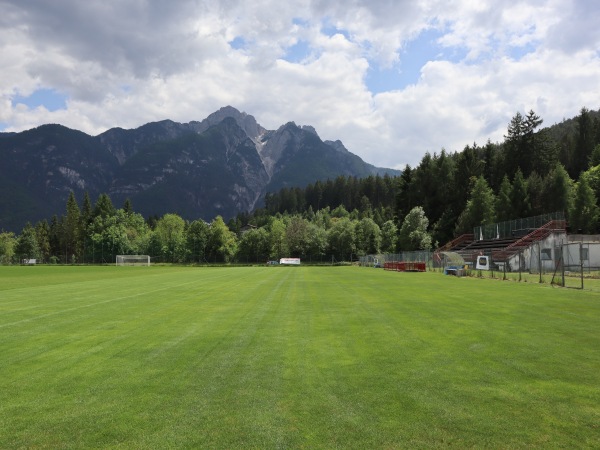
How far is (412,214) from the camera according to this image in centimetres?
9019

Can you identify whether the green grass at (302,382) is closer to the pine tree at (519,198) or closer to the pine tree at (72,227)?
the pine tree at (519,198)

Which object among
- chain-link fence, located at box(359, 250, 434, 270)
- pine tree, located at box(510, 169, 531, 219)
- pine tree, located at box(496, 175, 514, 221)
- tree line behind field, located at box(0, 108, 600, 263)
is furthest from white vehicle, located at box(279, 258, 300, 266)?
pine tree, located at box(510, 169, 531, 219)

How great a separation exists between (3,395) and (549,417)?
8.25 metres

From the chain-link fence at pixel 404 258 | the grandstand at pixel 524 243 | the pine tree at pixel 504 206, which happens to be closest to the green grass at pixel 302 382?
the grandstand at pixel 524 243

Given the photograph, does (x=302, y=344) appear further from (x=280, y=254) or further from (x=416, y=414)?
(x=280, y=254)

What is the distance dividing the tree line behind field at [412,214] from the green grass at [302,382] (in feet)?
235

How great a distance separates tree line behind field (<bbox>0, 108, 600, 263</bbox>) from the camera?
77.5 m

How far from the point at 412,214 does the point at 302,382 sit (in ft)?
285

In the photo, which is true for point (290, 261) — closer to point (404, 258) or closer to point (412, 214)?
point (412, 214)

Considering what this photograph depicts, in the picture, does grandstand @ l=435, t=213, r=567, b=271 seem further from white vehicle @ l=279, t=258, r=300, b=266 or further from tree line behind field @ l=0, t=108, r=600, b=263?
white vehicle @ l=279, t=258, r=300, b=266

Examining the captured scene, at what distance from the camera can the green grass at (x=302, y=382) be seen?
519cm

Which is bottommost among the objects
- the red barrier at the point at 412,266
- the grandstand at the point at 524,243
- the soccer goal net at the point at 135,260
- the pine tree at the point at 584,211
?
the soccer goal net at the point at 135,260

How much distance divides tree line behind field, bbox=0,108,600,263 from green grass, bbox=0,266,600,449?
71567 mm

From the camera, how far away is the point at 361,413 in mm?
5754
